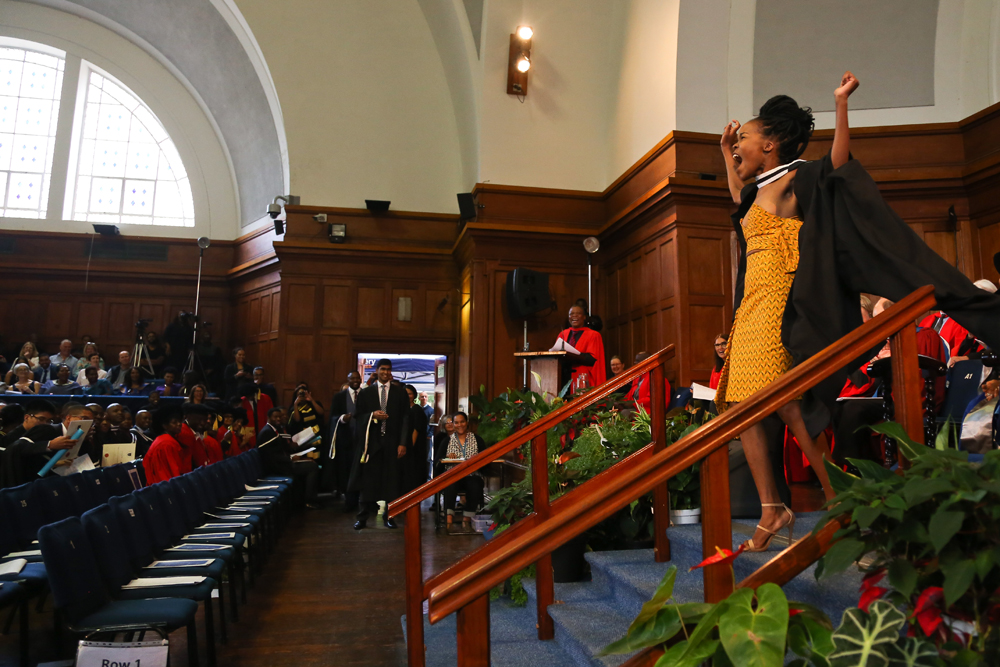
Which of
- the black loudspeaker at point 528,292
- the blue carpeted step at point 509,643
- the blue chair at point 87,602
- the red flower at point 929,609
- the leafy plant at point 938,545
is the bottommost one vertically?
the blue carpeted step at point 509,643

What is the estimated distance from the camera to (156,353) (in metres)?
11.4

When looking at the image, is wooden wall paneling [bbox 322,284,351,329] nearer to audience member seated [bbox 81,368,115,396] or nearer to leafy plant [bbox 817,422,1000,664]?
audience member seated [bbox 81,368,115,396]

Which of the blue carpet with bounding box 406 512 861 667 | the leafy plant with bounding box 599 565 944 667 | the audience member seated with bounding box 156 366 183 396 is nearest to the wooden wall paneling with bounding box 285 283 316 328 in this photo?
the audience member seated with bounding box 156 366 183 396

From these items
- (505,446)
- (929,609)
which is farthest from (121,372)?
(929,609)

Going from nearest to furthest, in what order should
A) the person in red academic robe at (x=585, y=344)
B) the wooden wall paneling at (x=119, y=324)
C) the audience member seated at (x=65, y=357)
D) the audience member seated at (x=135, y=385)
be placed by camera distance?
the person in red academic robe at (x=585, y=344) < the audience member seated at (x=135, y=385) < the audience member seated at (x=65, y=357) < the wooden wall paneling at (x=119, y=324)

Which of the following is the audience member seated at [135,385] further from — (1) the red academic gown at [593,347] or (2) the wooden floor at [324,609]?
(1) the red academic gown at [593,347]

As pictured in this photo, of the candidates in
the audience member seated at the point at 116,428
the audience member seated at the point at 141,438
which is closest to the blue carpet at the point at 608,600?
the audience member seated at the point at 116,428

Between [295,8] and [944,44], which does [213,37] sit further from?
[944,44]

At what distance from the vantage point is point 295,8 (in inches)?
408

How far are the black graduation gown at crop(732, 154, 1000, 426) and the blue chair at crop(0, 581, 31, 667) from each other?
3.11 meters

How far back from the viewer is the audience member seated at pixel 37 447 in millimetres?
4621

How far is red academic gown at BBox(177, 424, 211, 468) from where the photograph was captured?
5801 millimetres

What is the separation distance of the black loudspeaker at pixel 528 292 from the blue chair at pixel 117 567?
5.90m

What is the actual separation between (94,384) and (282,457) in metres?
3.71
